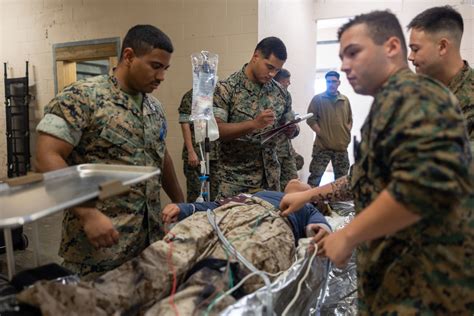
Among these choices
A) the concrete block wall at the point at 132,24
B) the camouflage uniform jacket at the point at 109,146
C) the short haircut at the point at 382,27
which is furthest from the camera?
the concrete block wall at the point at 132,24

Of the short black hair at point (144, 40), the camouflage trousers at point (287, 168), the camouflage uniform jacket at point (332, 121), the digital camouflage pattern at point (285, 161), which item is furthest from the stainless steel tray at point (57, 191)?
the camouflage uniform jacket at point (332, 121)

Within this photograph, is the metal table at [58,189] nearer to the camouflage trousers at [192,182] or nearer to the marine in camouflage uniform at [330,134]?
the camouflage trousers at [192,182]

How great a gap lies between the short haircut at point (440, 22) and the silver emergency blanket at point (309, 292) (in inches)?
42.3

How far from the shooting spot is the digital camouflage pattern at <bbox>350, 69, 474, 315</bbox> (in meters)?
0.86

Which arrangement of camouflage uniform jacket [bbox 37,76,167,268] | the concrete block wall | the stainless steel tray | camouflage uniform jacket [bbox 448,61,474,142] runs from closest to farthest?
the stainless steel tray → camouflage uniform jacket [bbox 37,76,167,268] → camouflage uniform jacket [bbox 448,61,474,142] → the concrete block wall

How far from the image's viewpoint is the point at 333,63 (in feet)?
24.4

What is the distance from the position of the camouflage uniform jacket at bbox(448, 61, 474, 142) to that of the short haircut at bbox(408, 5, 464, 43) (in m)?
0.16

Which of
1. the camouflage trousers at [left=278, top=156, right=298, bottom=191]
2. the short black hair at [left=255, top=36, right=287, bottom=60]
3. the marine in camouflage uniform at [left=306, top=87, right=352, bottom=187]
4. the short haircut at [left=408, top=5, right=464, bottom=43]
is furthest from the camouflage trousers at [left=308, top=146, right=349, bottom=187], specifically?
the short haircut at [left=408, top=5, right=464, bottom=43]

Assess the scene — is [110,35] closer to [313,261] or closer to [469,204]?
[313,261]

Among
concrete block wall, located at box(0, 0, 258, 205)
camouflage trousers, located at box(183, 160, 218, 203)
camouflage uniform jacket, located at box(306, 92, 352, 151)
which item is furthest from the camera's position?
camouflage uniform jacket, located at box(306, 92, 352, 151)

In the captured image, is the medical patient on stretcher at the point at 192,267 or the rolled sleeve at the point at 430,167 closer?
the rolled sleeve at the point at 430,167

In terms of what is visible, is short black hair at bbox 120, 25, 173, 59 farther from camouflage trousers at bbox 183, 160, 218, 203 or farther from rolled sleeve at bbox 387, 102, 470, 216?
camouflage trousers at bbox 183, 160, 218, 203

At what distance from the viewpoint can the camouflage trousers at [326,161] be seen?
4500mm

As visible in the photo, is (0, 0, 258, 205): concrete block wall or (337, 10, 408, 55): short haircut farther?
(0, 0, 258, 205): concrete block wall
